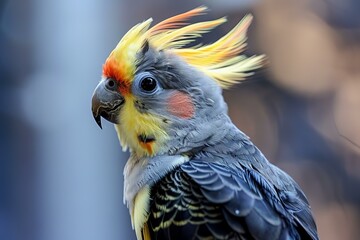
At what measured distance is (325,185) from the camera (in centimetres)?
196

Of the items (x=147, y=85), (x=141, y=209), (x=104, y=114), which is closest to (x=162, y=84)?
(x=147, y=85)

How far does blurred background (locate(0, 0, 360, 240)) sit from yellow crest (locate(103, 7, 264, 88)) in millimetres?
606

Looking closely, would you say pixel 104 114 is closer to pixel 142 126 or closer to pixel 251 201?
pixel 142 126

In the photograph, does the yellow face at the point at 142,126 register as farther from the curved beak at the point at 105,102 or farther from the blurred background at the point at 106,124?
the blurred background at the point at 106,124

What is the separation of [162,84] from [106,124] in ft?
2.31

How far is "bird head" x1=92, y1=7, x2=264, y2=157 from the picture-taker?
1229 millimetres

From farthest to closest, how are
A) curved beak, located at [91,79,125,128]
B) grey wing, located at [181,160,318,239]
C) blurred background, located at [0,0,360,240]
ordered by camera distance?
blurred background, located at [0,0,360,240] → curved beak, located at [91,79,125,128] → grey wing, located at [181,160,318,239]

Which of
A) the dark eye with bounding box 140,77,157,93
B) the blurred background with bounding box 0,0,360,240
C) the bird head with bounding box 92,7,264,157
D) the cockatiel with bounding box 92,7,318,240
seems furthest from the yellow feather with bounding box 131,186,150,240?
the blurred background with bounding box 0,0,360,240

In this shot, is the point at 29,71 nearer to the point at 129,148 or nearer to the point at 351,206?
the point at 129,148

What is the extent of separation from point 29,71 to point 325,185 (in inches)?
43.9

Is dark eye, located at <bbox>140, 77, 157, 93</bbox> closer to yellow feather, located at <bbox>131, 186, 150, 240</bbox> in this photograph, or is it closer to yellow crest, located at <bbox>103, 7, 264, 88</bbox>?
yellow crest, located at <bbox>103, 7, 264, 88</bbox>

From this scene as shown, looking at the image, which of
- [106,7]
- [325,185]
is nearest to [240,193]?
[325,185]

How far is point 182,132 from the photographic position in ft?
4.04

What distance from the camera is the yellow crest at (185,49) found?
1239 mm
